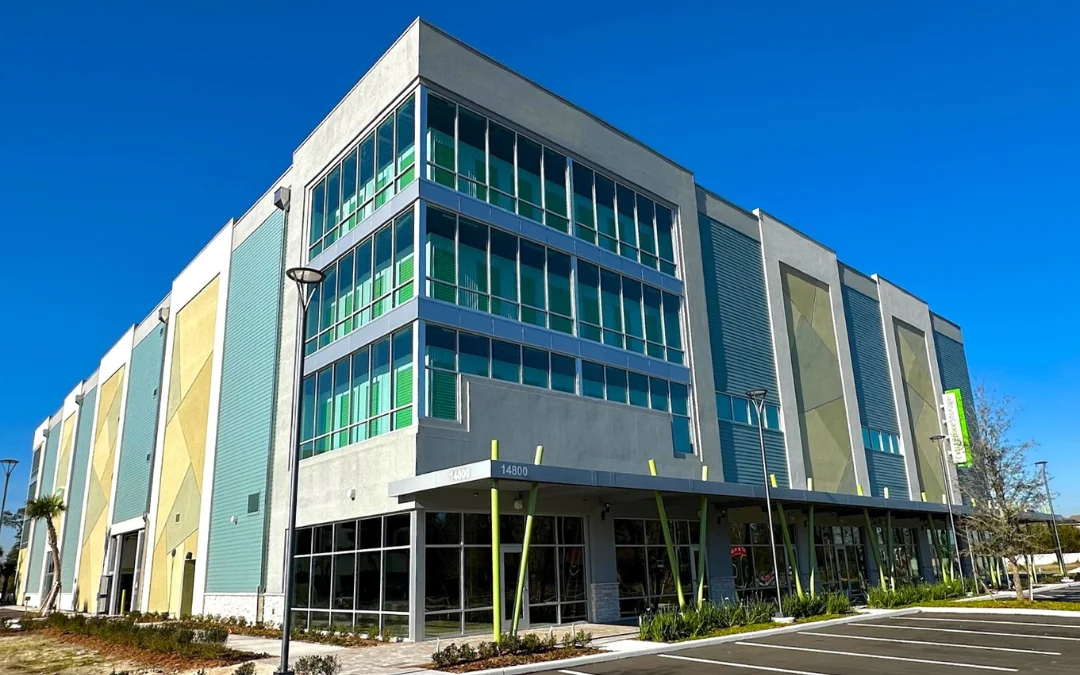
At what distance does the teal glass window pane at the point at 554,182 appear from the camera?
87.9 ft

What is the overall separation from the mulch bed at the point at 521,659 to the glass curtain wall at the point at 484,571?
410cm

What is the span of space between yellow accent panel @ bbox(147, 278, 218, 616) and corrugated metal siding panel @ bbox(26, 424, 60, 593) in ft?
105

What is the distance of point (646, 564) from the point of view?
25297mm

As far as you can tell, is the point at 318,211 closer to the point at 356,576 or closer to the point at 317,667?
the point at 356,576

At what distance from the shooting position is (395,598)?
20141 millimetres

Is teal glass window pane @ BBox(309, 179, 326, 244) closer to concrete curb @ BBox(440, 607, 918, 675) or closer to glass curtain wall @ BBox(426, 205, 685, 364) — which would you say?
glass curtain wall @ BBox(426, 205, 685, 364)

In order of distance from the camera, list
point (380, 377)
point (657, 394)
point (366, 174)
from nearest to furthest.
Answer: point (380, 377), point (366, 174), point (657, 394)

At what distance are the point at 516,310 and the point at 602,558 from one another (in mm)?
8142

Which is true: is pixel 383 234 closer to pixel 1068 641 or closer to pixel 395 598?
pixel 395 598

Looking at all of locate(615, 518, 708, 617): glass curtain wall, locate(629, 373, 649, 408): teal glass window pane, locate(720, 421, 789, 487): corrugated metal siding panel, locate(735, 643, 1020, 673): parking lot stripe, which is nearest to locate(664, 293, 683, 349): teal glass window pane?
locate(629, 373, 649, 408): teal glass window pane

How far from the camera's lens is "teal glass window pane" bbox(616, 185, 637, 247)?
29422 millimetres

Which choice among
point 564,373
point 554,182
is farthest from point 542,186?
point 564,373

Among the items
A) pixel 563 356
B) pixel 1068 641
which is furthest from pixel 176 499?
pixel 1068 641

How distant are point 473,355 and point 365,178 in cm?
809
